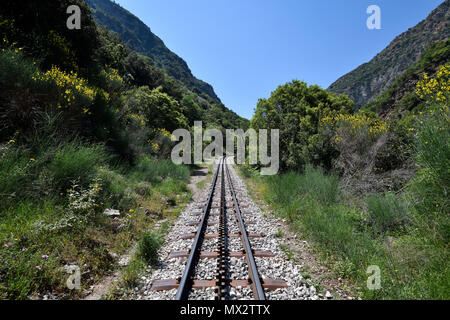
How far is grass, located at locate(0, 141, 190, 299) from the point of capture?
2611mm

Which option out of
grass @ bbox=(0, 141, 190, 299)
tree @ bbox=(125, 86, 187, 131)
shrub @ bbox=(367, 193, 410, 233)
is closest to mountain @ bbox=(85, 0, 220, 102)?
tree @ bbox=(125, 86, 187, 131)

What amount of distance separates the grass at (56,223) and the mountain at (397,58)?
55.6 meters

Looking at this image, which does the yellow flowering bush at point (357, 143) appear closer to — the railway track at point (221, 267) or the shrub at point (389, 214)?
the shrub at point (389, 214)

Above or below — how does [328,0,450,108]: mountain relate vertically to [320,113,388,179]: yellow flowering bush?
above

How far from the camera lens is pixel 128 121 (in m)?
12.3

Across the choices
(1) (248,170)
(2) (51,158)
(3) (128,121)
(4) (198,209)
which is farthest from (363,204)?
(3) (128,121)

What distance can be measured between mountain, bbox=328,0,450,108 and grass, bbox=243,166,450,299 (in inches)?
2025

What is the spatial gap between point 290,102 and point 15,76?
41.0 feet

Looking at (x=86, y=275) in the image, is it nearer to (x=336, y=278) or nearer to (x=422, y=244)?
(x=336, y=278)

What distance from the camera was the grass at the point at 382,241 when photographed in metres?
2.61

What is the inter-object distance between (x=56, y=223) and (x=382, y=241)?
6.36 metres

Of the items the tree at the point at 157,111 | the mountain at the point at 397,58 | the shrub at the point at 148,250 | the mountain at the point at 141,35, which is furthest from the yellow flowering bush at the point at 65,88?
the mountain at the point at 141,35

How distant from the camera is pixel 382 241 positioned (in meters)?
3.76

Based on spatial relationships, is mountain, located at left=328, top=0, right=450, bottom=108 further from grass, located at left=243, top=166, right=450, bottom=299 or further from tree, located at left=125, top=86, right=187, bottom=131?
grass, located at left=243, top=166, right=450, bottom=299
